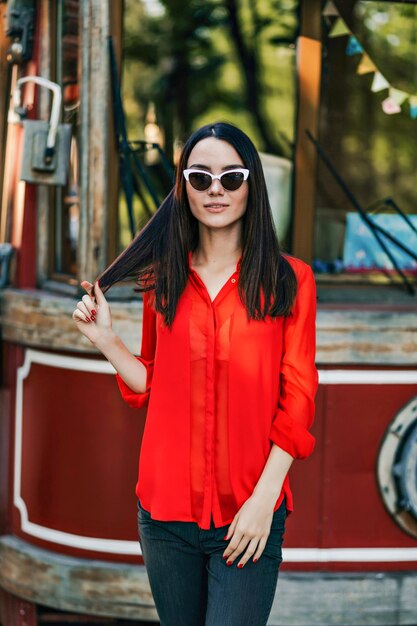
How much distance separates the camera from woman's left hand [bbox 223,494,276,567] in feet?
8.18

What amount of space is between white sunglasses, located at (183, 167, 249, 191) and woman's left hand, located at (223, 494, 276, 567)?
0.74 m

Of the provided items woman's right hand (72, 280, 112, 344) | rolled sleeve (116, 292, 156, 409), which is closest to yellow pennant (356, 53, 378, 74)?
rolled sleeve (116, 292, 156, 409)

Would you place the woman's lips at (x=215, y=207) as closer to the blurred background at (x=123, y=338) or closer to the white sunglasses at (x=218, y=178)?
the white sunglasses at (x=218, y=178)

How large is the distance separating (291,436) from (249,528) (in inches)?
9.1

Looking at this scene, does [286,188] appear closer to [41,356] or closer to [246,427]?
[41,356]

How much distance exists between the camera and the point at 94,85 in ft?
13.7

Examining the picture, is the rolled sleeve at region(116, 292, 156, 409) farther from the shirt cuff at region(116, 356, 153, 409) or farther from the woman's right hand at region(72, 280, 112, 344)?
the woman's right hand at region(72, 280, 112, 344)

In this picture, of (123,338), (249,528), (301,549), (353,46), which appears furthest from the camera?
(353,46)

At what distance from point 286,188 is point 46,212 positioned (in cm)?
105

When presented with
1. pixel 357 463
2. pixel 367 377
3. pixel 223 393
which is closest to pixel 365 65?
pixel 367 377

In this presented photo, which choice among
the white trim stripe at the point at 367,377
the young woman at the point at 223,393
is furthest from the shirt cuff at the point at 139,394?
the white trim stripe at the point at 367,377

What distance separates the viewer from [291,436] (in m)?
2.52

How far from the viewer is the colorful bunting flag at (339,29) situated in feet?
14.2

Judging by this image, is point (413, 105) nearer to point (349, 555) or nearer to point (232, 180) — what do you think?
point (349, 555)
